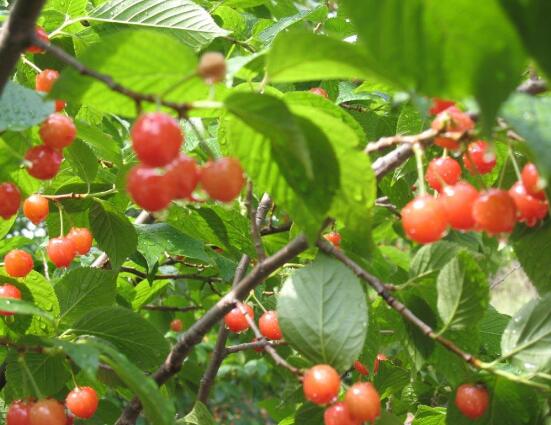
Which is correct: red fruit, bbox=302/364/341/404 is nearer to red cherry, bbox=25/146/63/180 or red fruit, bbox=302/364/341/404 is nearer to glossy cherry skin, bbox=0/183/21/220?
red cherry, bbox=25/146/63/180

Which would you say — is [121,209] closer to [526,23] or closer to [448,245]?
[448,245]

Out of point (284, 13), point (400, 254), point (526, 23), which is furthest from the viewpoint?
point (284, 13)

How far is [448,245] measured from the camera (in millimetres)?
1820

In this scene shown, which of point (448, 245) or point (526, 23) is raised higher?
point (526, 23)

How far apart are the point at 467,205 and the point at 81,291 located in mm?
1444

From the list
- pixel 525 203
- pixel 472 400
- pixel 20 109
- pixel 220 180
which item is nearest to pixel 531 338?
pixel 472 400

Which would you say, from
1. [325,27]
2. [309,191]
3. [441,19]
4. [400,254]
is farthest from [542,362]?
[325,27]

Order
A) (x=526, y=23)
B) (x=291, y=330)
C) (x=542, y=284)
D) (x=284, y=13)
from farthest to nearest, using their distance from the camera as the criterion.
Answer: (x=284, y=13), (x=542, y=284), (x=291, y=330), (x=526, y=23)

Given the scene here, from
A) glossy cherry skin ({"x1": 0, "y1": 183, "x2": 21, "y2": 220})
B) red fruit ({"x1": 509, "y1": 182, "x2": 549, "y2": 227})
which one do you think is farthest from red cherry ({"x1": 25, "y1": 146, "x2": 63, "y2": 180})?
red fruit ({"x1": 509, "y1": 182, "x2": 549, "y2": 227})

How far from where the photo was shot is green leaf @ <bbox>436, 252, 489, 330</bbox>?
164cm

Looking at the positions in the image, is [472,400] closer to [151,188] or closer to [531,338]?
[531,338]

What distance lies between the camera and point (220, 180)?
3.95 feet

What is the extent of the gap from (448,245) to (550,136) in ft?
2.94

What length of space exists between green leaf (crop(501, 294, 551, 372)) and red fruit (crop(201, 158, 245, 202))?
0.93 m
